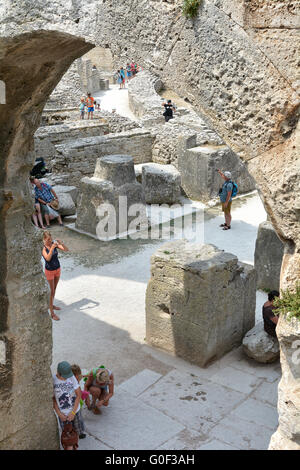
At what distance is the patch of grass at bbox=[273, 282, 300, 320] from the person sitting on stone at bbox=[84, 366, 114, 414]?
325 centimetres

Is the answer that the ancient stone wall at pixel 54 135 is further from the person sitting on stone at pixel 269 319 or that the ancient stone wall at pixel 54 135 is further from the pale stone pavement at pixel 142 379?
the person sitting on stone at pixel 269 319

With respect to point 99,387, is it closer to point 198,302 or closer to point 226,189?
point 198,302

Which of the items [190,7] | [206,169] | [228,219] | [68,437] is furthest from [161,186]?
[190,7]

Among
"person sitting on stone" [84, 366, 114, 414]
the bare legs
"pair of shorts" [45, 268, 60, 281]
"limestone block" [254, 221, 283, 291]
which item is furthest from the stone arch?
the bare legs

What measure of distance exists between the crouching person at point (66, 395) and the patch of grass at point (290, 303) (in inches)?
108

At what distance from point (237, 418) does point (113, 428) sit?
128 cm

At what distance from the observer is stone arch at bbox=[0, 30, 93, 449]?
160 inches

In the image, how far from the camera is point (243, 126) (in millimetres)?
2941

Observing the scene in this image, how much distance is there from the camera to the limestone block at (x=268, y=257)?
826 cm

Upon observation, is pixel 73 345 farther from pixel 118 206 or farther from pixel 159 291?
pixel 118 206

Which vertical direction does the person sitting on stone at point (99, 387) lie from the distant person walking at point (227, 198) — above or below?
below

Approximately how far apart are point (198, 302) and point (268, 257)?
91.3 inches

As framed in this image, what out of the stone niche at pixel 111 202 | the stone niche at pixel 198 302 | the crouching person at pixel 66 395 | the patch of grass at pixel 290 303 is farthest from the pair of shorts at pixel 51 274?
the patch of grass at pixel 290 303

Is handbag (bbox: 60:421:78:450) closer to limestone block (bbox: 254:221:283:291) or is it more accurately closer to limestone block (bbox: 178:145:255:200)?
limestone block (bbox: 254:221:283:291)
